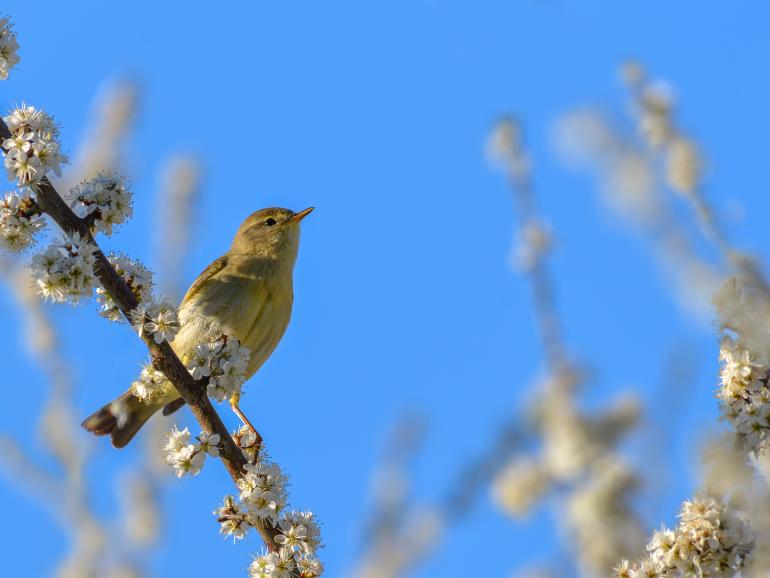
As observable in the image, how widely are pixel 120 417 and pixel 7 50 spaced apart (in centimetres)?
264

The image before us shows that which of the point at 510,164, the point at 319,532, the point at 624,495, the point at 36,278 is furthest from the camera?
the point at 510,164

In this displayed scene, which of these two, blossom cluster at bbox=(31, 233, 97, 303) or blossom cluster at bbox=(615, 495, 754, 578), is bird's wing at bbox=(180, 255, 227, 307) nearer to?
blossom cluster at bbox=(31, 233, 97, 303)

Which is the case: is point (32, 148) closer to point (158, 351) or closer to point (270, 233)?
point (158, 351)

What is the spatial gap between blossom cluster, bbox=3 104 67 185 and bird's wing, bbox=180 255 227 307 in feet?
9.85

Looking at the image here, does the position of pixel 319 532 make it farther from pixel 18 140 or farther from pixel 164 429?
pixel 164 429

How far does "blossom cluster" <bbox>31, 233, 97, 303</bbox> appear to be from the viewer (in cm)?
346

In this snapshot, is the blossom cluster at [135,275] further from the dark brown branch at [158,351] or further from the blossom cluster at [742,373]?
the blossom cluster at [742,373]

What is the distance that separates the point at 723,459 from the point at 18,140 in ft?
8.33

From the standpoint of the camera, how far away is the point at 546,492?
591 centimetres

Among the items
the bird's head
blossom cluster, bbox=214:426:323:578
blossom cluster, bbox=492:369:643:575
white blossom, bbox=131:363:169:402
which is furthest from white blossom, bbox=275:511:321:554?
the bird's head

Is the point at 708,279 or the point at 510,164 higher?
the point at 510,164

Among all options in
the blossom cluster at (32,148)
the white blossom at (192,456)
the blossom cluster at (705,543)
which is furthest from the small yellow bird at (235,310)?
the blossom cluster at (705,543)

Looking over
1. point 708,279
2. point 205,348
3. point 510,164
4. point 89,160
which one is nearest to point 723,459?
point 708,279

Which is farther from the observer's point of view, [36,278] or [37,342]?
[37,342]
